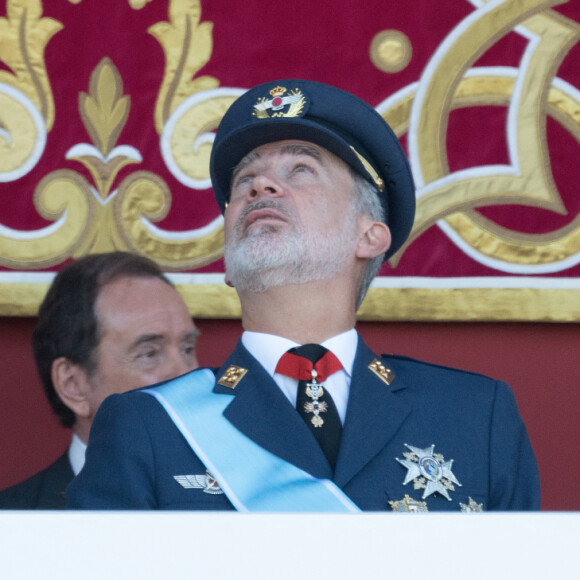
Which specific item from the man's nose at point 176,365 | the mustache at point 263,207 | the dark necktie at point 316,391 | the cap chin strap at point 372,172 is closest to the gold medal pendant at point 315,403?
the dark necktie at point 316,391

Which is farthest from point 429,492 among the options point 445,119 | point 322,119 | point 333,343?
point 445,119

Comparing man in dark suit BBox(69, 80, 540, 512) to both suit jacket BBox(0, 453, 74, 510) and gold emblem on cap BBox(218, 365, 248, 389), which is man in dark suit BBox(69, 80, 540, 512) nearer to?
gold emblem on cap BBox(218, 365, 248, 389)

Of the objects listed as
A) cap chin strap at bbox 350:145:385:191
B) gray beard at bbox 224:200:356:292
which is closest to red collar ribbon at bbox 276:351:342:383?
gray beard at bbox 224:200:356:292

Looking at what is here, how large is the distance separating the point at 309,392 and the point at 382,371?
146 millimetres

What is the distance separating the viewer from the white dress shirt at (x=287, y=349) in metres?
1.60

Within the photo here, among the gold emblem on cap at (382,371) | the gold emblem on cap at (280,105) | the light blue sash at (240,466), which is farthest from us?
the gold emblem on cap at (280,105)

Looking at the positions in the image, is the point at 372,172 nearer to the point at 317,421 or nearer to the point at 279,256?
the point at 279,256

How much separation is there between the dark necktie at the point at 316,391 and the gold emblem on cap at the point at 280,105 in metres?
0.40

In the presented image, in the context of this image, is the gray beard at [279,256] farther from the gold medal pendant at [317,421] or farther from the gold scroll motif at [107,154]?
the gold scroll motif at [107,154]

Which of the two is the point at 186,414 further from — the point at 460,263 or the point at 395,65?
the point at 395,65

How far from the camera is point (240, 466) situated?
149 cm

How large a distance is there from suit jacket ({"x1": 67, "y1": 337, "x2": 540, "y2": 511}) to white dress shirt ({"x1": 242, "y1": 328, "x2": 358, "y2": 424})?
0.02m

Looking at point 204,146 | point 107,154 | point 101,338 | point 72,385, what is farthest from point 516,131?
point 72,385

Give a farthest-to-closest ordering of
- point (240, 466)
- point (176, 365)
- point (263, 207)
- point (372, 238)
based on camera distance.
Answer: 1. point (176, 365)
2. point (372, 238)
3. point (263, 207)
4. point (240, 466)
